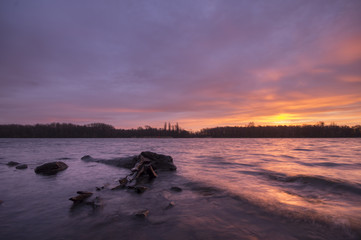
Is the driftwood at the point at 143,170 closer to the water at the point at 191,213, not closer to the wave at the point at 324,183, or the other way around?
the water at the point at 191,213

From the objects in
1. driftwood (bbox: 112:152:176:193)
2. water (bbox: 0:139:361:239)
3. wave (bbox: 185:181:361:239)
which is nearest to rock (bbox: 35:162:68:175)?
water (bbox: 0:139:361:239)

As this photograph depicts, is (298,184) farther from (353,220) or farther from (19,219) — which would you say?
(19,219)

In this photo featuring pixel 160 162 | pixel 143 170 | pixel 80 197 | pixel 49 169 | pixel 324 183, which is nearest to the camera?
pixel 80 197

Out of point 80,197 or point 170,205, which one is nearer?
point 170,205

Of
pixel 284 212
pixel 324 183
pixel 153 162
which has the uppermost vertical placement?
pixel 153 162

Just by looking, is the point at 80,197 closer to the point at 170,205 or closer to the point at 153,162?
the point at 170,205

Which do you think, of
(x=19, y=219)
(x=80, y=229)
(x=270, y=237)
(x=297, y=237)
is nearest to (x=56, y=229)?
(x=80, y=229)

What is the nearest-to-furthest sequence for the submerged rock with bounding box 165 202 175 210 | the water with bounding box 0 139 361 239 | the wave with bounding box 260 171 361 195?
the water with bounding box 0 139 361 239
the submerged rock with bounding box 165 202 175 210
the wave with bounding box 260 171 361 195

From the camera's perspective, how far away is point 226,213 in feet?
15.4

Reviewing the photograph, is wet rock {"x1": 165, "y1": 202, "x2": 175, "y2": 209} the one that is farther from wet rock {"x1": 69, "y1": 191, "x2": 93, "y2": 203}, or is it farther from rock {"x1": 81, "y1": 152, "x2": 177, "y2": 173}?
rock {"x1": 81, "y1": 152, "x2": 177, "y2": 173}

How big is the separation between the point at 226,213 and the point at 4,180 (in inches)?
421

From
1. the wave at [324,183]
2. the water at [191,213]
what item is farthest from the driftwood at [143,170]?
A: the wave at [324,183]

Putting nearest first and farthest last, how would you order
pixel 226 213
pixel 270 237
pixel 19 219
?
pixel 270 237 < pixel 19 219 < pixel 226 213

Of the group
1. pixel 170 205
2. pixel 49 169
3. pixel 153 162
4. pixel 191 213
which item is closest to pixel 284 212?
pixel 191 213
